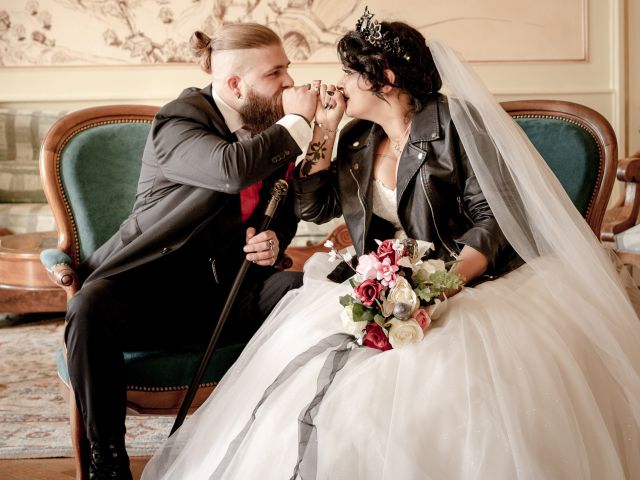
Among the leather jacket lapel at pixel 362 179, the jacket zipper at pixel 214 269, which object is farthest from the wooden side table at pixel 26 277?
the leather jacket lapel at pixel 362 179

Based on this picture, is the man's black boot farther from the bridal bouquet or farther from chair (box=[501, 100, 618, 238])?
chair (box=[501, 100, 618, 238])

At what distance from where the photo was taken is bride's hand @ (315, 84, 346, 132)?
2.55m

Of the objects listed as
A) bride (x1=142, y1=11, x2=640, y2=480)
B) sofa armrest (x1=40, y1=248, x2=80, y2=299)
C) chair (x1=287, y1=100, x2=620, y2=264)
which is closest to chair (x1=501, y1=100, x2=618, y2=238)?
chair (x1=287, y1=100, x2=620, y2=264)

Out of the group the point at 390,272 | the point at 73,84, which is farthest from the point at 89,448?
the point at 73,84

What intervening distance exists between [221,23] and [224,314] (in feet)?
13.2

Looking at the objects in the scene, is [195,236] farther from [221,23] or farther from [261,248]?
[221,23]

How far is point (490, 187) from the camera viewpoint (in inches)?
89.0

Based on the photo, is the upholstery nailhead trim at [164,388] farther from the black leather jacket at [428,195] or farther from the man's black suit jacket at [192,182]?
Answer: the black leather jacket at [428,195]

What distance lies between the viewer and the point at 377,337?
1.89m

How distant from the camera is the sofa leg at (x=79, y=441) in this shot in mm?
2322

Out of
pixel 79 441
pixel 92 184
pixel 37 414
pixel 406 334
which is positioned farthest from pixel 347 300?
pixel 37 414

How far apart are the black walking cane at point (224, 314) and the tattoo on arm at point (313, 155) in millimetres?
104

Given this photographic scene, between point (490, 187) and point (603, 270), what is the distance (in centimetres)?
40

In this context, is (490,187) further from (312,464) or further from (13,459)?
(13,459)
